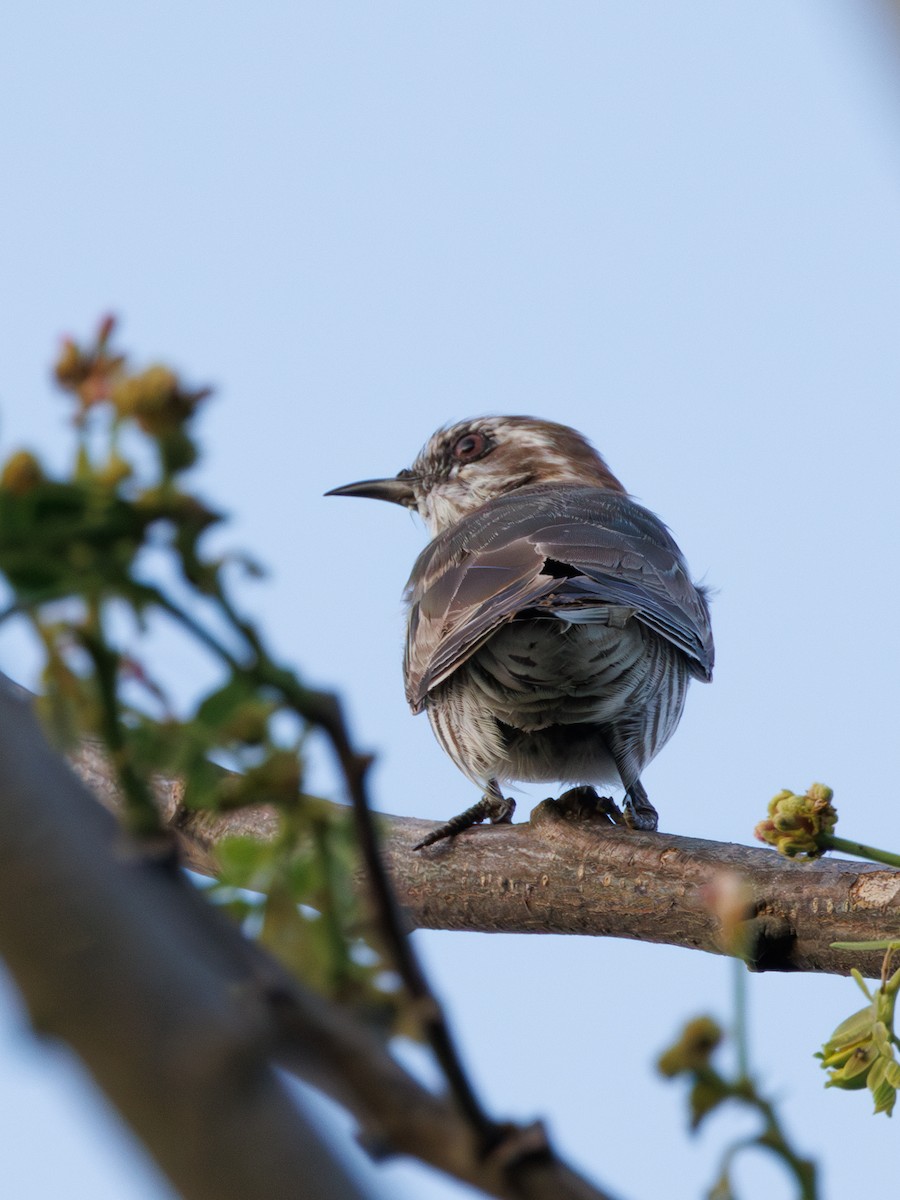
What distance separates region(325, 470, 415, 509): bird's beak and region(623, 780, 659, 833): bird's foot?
3663 millimetres

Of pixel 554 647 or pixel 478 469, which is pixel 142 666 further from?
pixel 478 469

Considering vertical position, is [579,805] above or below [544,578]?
below

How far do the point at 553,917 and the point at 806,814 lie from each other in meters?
2.05

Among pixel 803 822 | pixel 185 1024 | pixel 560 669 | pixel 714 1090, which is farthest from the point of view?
pixel 560 669

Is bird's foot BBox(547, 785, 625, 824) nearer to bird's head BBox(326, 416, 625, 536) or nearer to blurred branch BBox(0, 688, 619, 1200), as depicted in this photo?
blurred branch BBox(0, 688, 619, 1200)

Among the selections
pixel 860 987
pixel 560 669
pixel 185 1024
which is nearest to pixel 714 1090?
pixel 185 1024

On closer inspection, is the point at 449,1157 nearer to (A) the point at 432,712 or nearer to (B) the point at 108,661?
(B) the point at 108,661

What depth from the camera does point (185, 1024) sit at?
2.69 feet

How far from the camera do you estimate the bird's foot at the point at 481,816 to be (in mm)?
4895

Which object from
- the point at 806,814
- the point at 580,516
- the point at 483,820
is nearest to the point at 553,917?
the point at 483,820

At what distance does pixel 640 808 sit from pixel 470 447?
4.05m

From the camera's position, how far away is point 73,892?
836mm

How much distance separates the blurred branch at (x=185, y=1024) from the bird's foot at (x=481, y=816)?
3.97 meters

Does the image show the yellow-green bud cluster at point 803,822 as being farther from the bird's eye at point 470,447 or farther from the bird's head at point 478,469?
the bird's eye at point 470,447
